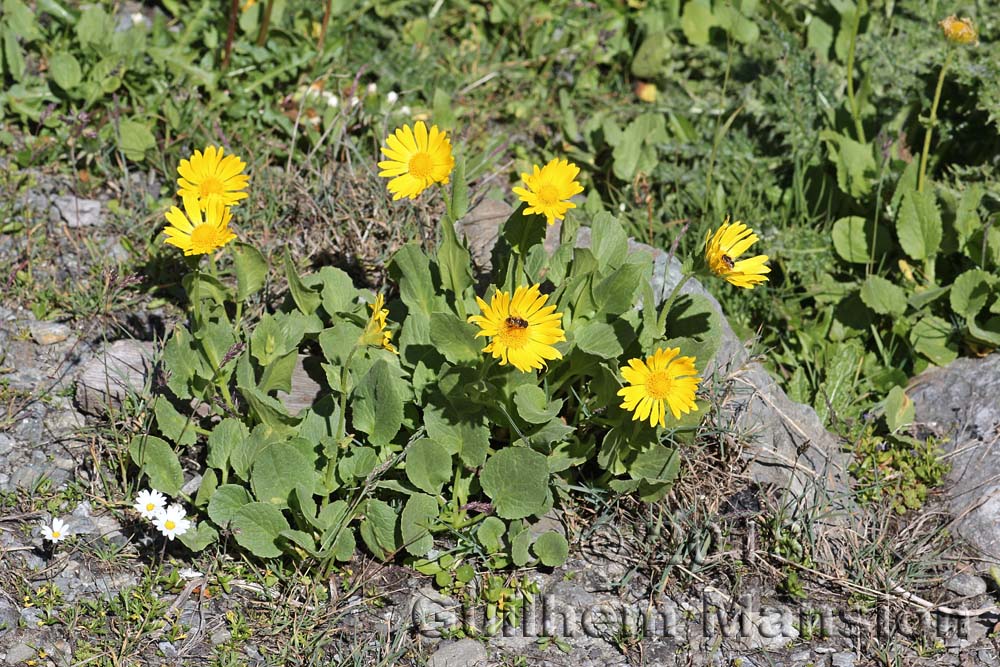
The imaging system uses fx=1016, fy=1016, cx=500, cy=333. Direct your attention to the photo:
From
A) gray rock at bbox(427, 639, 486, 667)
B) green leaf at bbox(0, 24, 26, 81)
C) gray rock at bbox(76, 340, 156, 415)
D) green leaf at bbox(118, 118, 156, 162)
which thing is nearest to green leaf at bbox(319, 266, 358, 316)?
gray rock at bbox(76, 340, 156, 415)

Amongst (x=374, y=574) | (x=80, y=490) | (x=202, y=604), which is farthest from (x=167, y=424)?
(x=374, y=574)

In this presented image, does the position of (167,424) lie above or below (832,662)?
above

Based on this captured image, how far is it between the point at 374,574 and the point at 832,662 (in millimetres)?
1375

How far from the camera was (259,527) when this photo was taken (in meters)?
2.91

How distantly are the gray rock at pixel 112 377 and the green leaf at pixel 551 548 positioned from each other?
1397mm

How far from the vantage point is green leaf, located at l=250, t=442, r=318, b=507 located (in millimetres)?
2887

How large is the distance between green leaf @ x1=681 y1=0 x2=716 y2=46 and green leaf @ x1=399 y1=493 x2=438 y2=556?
3.07 m

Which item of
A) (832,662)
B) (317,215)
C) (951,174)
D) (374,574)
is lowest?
(832,662)

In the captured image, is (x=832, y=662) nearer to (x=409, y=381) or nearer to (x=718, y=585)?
(x=718, y=585)

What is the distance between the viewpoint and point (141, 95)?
4.43 m

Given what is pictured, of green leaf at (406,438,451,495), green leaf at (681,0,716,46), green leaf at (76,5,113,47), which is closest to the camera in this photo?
green leaf at (406,438,451,495)

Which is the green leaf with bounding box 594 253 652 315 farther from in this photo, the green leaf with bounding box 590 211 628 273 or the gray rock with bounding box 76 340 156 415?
the gray rock with bounding box 76 340 156 415

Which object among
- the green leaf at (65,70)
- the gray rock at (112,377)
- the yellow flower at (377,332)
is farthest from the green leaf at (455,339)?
the green leaf at (65,70)

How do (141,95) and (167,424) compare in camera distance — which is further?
(141,95)
